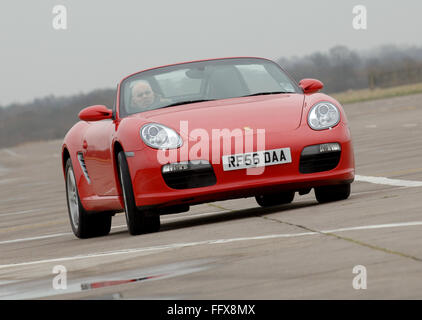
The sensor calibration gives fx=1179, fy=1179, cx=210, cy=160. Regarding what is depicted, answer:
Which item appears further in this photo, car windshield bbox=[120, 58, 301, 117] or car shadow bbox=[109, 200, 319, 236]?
car windshield bbox=[120, 58, 301, 117]

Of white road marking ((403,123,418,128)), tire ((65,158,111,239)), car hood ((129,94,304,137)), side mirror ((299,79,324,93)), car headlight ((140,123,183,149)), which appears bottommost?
white road marking ((403,123,418,128))

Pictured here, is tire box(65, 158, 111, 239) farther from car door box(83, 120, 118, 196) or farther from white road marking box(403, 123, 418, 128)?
white road marking box(403, 123, 418, 128)

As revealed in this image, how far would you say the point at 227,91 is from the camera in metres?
10.1

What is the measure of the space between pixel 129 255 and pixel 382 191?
3.33 metres

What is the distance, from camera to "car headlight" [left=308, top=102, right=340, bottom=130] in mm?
9203

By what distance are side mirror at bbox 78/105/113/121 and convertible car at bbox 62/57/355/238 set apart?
1 centimetres

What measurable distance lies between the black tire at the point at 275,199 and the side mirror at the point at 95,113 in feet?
5.81

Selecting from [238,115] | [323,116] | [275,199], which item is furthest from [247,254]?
[275,199]

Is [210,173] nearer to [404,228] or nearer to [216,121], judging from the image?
[216,121]

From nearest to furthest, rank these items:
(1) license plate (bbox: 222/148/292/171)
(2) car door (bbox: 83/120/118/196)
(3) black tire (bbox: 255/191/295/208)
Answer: (1) license plate (bbox: 222/148/292/171), (2) car door (bbox: 83/120/118/196), (3) black tire (bbox: 255/191/295/208)

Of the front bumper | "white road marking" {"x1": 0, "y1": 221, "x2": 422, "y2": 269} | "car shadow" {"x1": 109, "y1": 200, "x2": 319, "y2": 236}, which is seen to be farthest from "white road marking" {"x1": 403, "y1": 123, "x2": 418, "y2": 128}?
"white road marking" {"x1": 0, "y1": 221, "x2": 422, "y2": 269}

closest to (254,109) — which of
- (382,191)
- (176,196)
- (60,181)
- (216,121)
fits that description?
(216,121)

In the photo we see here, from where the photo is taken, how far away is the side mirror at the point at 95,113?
32.8ft

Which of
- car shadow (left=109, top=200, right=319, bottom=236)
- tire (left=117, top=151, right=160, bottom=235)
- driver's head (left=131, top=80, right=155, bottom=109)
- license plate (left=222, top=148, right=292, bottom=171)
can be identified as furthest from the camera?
driver's head (left=131, top=80, right=155, bottom=109)
